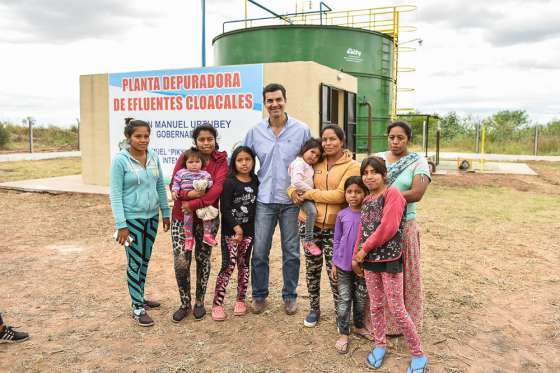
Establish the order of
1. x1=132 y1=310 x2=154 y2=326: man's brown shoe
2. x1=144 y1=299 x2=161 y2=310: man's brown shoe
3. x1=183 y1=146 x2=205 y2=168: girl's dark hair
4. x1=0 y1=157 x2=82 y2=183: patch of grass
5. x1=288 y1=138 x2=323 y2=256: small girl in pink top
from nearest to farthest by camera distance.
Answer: x1=288 y1=138 x2=323 y2=256: small girl in pink top < x1=183 y1=146 x2=205 y2=168: girl's dark hair < x1=132 y1=310 x2=154 y2=326: man's brown shoe < x1=144 y1=299 x2=161 y2=310: man's brown shoe < x1=0 y1=157 x2=82 y2=183: patch of grass

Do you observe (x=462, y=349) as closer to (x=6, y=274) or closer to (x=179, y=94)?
(x=6, y=274)

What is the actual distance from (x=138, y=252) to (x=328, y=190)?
1488 mm

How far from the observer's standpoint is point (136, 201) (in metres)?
3.51

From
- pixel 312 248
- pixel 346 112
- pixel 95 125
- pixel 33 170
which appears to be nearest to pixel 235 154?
pixel 312 248

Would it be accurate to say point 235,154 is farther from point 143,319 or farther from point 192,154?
point 143,319

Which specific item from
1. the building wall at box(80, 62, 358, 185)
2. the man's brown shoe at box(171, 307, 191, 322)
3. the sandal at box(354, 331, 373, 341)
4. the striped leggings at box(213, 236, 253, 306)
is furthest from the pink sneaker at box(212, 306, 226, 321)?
the building wall at box(80, 62, 358, 185)

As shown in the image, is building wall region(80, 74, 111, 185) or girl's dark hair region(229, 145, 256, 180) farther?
building wall region(80, 74, 111, 185)

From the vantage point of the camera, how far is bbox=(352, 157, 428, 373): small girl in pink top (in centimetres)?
280

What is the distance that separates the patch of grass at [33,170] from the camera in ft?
43.4

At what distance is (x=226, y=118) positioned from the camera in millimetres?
8570

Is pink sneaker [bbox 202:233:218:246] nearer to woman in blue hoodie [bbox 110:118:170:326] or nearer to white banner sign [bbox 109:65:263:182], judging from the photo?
woman in blue hoodie [bbox 110:118:170:326]

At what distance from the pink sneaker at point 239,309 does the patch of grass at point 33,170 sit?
34.8 feet

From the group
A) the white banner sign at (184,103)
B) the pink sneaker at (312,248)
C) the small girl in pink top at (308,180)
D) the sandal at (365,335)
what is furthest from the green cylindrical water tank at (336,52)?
the sandal at (365,335)

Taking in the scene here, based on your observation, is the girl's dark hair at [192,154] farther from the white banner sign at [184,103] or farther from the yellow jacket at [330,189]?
the white banner sign at [184,103]
